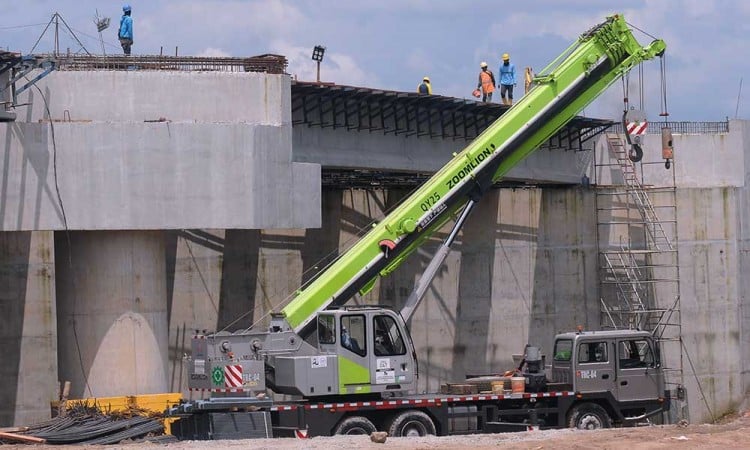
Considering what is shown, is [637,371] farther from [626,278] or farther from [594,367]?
[626,278]

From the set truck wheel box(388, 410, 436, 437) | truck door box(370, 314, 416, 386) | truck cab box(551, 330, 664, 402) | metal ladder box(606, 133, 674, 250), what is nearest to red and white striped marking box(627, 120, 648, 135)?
metal ladder box(606, 133, 674, 250)

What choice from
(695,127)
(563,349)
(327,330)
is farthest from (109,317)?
(695,127)

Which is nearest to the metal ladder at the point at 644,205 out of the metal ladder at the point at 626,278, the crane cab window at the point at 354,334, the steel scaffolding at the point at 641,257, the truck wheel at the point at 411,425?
the steel scaffolding at the point at 641,257

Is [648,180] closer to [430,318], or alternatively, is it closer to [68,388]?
[430,318]

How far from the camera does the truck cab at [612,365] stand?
3044cm

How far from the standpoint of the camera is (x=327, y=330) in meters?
27.7

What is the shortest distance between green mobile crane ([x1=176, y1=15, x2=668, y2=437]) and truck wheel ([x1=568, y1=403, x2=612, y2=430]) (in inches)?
5.3

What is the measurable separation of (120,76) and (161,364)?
7.31m

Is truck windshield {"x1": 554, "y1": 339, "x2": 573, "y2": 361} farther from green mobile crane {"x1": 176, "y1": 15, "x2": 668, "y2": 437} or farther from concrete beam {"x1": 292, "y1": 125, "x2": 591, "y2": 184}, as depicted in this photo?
concrete beam {"x1": 292, "y1": 125, "x2": 591, "y2": 184}

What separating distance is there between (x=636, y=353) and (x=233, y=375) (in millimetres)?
10667

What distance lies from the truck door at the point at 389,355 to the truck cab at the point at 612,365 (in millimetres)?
4673

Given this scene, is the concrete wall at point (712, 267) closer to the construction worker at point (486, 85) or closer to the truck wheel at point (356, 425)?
the construction worker at point (486, 85)

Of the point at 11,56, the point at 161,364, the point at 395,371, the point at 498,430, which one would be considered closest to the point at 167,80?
the point at 11,56

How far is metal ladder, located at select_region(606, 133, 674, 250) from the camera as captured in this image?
4347cm
